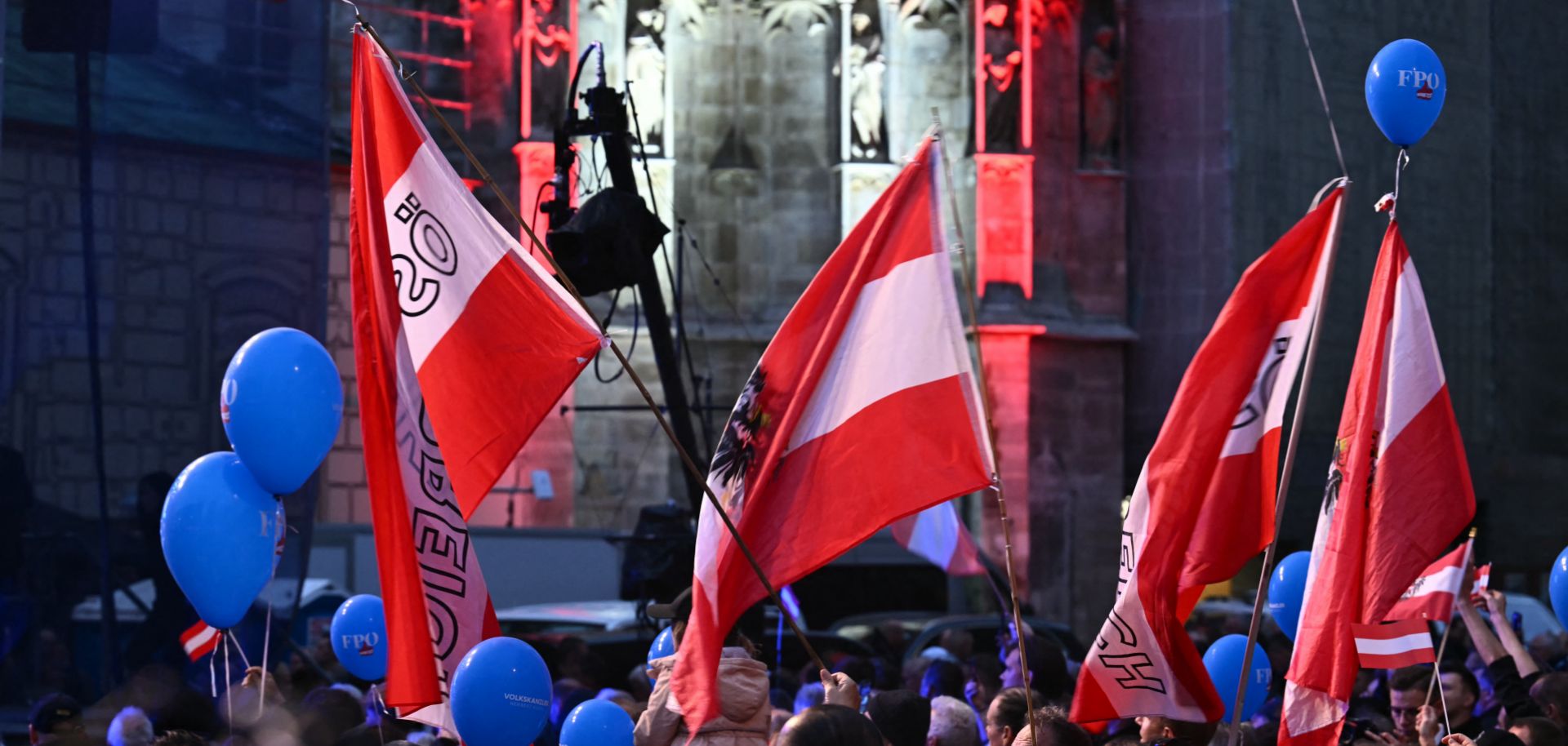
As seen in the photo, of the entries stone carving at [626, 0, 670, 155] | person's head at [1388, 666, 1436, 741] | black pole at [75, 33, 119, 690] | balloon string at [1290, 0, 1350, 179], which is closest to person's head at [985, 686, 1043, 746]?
balloon string at [1290, 0, 1350, 179]

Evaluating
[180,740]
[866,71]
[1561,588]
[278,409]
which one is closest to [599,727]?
[180,740]

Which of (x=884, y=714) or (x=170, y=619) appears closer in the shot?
(x=884, y=714)

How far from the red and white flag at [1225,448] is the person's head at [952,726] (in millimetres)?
547

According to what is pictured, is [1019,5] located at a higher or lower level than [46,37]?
higher

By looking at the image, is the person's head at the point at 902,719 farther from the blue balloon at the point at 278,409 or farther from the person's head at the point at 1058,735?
the blue balloon at the point at 278,409

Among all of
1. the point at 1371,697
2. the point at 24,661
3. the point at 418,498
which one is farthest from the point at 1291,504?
the point at 418,498

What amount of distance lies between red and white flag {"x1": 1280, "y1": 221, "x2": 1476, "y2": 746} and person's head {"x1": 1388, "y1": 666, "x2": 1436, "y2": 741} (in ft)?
3.25

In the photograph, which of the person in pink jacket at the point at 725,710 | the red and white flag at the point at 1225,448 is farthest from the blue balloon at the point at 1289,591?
the person in pink jacket at the point at 725,710

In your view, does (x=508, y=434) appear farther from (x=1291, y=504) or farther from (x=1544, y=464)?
(x=1544, y=464)

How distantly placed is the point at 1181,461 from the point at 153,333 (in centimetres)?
→ 704

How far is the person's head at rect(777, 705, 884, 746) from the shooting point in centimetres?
418

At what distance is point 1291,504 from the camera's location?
71.3ft

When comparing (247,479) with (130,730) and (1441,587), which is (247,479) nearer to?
(130,730)

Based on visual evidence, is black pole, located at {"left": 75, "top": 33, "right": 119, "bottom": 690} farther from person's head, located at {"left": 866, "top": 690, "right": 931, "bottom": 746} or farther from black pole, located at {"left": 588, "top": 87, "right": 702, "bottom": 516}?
person's head, located at {"left": 866, "top": 690, "right": 931, "bottom": 746}
